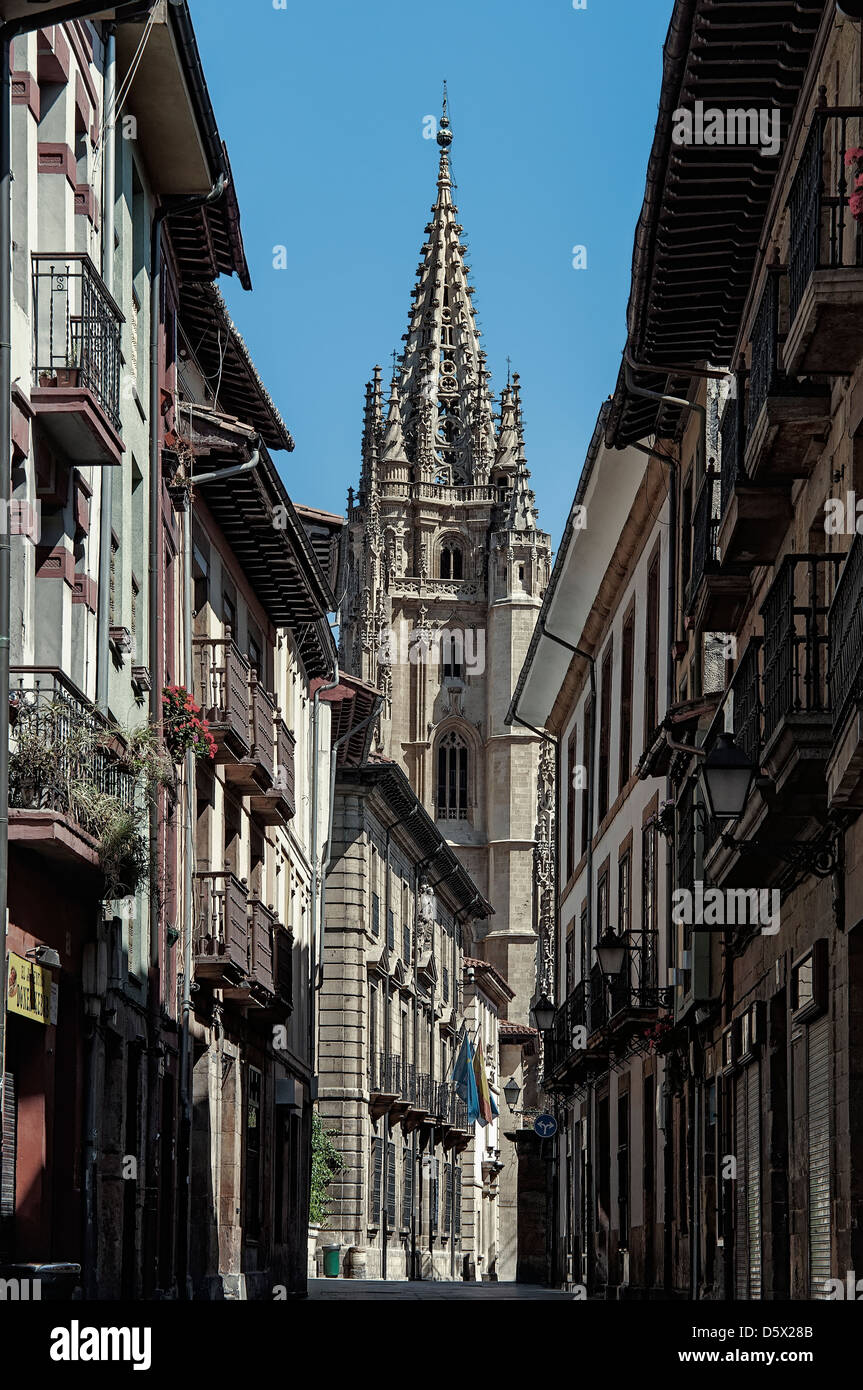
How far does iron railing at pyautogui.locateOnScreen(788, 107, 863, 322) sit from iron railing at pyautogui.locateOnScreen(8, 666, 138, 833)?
19.3 ft

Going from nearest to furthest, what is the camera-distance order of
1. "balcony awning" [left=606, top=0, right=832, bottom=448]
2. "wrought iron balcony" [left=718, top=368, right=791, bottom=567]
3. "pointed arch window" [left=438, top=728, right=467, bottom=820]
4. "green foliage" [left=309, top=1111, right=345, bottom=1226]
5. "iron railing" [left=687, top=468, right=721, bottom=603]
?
"balcony awning" [left=606, top=0, right=832, bottom=448], "wrought iron balcony" [left=718, top=368, right=791, bottom=567], "iron railing" [left=687, top=468, right=721, bottom=603], "green foliage" [left=309, top=1111, right=345, bottom=1226], "pointed arch window" [left=438, top=728, right=467, bottom=820]

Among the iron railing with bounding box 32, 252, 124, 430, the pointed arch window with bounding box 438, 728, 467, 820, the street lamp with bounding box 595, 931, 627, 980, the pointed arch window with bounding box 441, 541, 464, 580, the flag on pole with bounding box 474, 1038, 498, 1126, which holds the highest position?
the pointed arch window with bounding box 441, 541, 464, 580

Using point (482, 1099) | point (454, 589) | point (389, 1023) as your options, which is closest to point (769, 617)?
point (389, 1023)

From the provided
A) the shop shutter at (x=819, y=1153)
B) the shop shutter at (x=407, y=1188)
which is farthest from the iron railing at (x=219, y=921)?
the shop shutter at (x=407, y=1188)

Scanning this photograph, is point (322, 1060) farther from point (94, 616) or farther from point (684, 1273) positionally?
point (94, 616)

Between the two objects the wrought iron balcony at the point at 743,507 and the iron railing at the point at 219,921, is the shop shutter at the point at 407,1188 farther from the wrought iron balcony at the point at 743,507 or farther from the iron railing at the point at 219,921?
the wrought iron balcony at the point at 743,507

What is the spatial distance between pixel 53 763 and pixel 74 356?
3.29 metres

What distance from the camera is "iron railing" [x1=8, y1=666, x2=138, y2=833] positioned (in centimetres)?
1631

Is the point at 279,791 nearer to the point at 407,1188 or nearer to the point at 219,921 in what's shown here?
the point at 219,921

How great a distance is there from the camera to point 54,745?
16531 mm

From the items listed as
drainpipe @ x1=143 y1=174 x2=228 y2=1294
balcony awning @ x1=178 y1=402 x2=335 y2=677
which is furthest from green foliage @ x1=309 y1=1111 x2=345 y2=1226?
drainpipe @ x1=143 y1=174 x2=228 y2=1294

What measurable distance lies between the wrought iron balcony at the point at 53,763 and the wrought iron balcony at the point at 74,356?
6.38 feet

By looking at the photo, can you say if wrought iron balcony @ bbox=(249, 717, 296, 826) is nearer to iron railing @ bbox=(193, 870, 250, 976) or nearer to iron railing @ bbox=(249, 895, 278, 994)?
iron railing @ bbox=(249, 895, 278, 994)

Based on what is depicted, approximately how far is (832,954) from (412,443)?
124 meters
